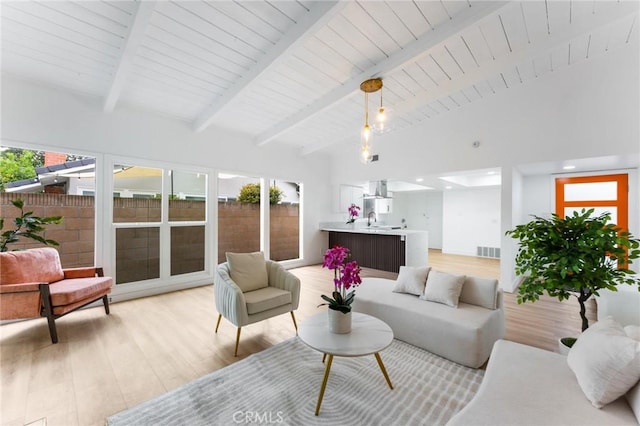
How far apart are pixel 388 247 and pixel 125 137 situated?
4774 mm

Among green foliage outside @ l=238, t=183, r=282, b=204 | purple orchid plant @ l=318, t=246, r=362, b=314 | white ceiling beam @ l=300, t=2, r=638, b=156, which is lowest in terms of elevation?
purple orchid plant @ l=318, t=246, r=362, b=314

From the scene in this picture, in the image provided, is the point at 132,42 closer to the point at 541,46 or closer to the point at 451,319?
the point at 451,319

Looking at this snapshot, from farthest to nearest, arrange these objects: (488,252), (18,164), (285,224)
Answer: (488,252), (285,224), (18,164)

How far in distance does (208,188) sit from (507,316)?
482cm

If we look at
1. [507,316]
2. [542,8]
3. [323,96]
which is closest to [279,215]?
[323,96]

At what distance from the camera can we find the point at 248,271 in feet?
9.57

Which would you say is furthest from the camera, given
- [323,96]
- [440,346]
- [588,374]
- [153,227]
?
[153,227]

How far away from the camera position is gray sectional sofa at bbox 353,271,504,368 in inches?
83.8

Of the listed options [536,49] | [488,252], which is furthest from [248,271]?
[488,252]

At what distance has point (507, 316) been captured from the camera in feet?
10.4

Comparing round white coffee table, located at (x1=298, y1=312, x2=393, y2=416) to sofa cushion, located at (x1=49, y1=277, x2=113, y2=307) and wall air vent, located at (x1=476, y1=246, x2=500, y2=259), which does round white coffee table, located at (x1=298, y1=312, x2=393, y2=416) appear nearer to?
sofa cushion, located at (x1=49, y1=277, x2=113, y2=307)

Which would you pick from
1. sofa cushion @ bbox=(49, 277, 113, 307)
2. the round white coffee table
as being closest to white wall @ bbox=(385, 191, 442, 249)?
the round white coffee table

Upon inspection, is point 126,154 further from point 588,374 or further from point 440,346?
point 588,374

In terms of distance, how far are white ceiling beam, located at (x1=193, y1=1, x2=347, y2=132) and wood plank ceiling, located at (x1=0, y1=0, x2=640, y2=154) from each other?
0.03ft
